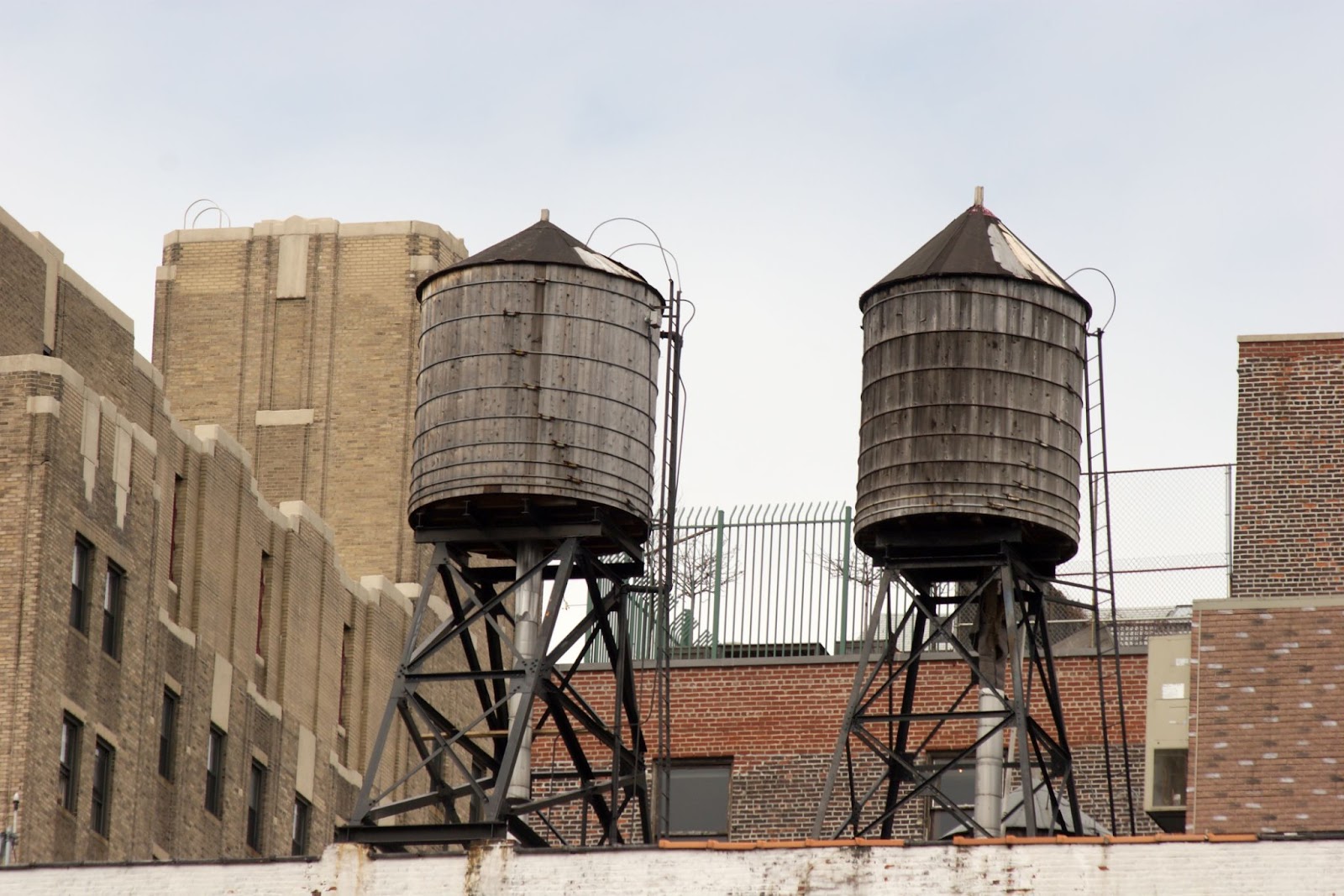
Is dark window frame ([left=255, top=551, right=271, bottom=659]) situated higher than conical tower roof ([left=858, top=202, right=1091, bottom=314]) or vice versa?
conical tower roof ([left=858, top=202, right=1091, bottom=314])

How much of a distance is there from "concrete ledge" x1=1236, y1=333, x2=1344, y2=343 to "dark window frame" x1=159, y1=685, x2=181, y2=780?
16.3 metres

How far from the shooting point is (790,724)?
45.8 metres

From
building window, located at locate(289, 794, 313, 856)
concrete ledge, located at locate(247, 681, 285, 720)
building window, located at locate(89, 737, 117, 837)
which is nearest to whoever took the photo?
building window, located at locate(89, 737, 117, 837)

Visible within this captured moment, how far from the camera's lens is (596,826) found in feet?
149

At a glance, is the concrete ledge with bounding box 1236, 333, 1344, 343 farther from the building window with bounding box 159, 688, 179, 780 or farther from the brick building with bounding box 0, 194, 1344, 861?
the building window with bounding box 159, 688, 179, 780

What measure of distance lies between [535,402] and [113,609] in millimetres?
12582

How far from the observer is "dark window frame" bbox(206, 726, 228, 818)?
1914 inches

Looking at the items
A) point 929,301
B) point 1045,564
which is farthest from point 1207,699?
point 929,301

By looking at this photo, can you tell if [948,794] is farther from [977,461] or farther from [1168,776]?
[977,461]

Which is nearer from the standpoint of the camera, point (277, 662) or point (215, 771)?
point (215, 771)

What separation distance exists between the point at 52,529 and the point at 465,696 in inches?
669

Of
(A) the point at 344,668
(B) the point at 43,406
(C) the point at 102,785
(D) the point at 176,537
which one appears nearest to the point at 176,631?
(D) the point at 176,537

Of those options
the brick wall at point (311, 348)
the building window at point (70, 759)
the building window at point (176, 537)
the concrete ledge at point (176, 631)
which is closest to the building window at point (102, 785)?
the building window at point (70, 759)

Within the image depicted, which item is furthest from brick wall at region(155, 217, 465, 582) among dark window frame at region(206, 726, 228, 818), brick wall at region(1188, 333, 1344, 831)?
brick wall at region(1188, 333, 1344, 831)
